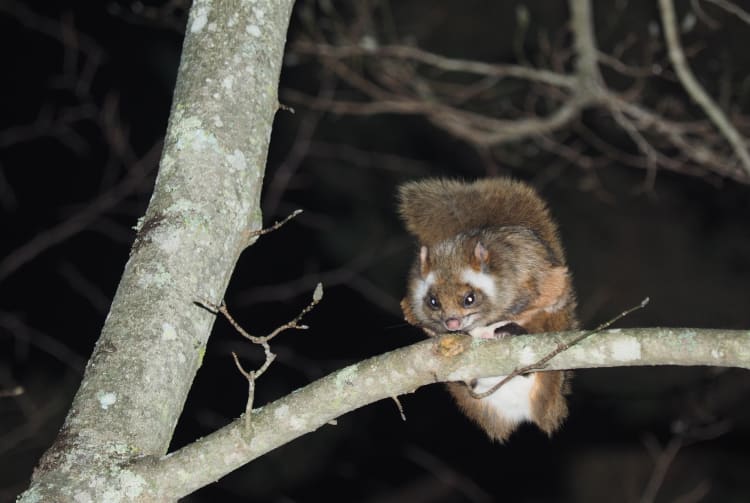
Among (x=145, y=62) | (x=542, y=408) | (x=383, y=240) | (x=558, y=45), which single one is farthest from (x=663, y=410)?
(x=145, y=62)

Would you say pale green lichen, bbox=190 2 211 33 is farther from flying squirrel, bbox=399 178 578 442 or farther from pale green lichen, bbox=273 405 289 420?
flying squirrel, bbox=399 178 578 442

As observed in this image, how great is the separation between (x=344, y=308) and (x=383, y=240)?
91 cm

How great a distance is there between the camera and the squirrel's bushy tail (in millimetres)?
3850

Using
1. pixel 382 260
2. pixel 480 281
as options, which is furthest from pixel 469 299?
pixel 382 260

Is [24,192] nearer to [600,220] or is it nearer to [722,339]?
[600,220]

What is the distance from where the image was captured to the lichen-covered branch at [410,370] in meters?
2.03

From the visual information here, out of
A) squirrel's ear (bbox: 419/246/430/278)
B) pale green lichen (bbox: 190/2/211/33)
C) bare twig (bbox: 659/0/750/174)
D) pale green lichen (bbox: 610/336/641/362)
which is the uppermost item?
bare twig (bbox: 659/0/750/174)

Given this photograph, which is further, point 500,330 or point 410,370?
point 500,330

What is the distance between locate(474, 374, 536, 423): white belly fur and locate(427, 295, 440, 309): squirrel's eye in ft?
1.30

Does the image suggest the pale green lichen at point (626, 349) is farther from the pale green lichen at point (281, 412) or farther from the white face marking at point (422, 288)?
the white face marking at point (422, 288)

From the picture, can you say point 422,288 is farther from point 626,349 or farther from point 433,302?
point 626,349

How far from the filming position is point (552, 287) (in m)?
3.58

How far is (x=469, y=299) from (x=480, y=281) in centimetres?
10

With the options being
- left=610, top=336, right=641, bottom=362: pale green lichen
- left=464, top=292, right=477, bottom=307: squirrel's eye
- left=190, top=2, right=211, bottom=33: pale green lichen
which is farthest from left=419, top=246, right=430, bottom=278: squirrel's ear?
left=610, top=336, right=641, bottom=362: pale green lichen
